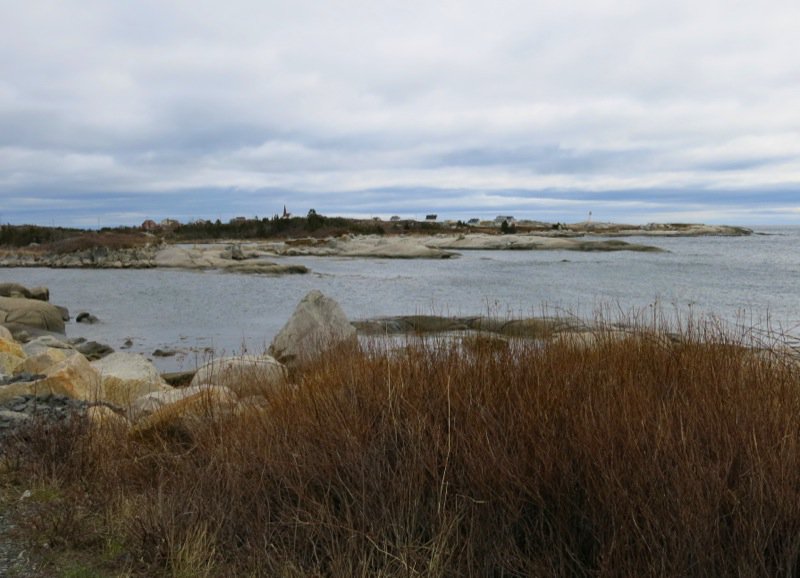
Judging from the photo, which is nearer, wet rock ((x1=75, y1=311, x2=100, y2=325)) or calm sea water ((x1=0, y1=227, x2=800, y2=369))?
calm sea water ((x1=0, y1=227, x2=800, y2=369))

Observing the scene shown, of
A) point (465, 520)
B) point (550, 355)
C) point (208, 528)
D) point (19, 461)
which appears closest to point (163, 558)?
point (208, 528)

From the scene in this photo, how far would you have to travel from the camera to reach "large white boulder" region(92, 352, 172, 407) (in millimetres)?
9289

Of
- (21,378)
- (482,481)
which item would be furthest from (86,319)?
(482,481)

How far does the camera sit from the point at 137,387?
9688 mm

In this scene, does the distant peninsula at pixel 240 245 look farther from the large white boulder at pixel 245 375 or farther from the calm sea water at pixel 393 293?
the large white boulder at pixel 245 375

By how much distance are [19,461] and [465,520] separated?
367cm

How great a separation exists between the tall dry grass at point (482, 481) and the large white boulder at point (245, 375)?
1.88 meters

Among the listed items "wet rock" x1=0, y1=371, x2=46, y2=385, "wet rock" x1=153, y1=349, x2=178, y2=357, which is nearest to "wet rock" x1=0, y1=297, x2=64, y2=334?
"wet rock" x1=153, y1=349, x2=178, y2=357

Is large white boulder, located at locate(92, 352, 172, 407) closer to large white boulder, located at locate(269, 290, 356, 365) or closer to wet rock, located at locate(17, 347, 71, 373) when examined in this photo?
wet rock, located at locate(17, 347, 71, 373)

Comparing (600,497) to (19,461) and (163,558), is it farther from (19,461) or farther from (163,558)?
(19,461)

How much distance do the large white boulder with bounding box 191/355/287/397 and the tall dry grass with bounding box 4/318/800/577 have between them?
6.18 feet

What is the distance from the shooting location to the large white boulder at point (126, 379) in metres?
9.29

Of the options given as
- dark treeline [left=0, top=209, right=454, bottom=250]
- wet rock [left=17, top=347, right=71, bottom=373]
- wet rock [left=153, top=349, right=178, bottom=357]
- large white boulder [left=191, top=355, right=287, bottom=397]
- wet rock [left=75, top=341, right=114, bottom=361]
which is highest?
dark treeline [left=0, top=209, right=454, bottom=250]

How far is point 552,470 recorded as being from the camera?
154 inches
